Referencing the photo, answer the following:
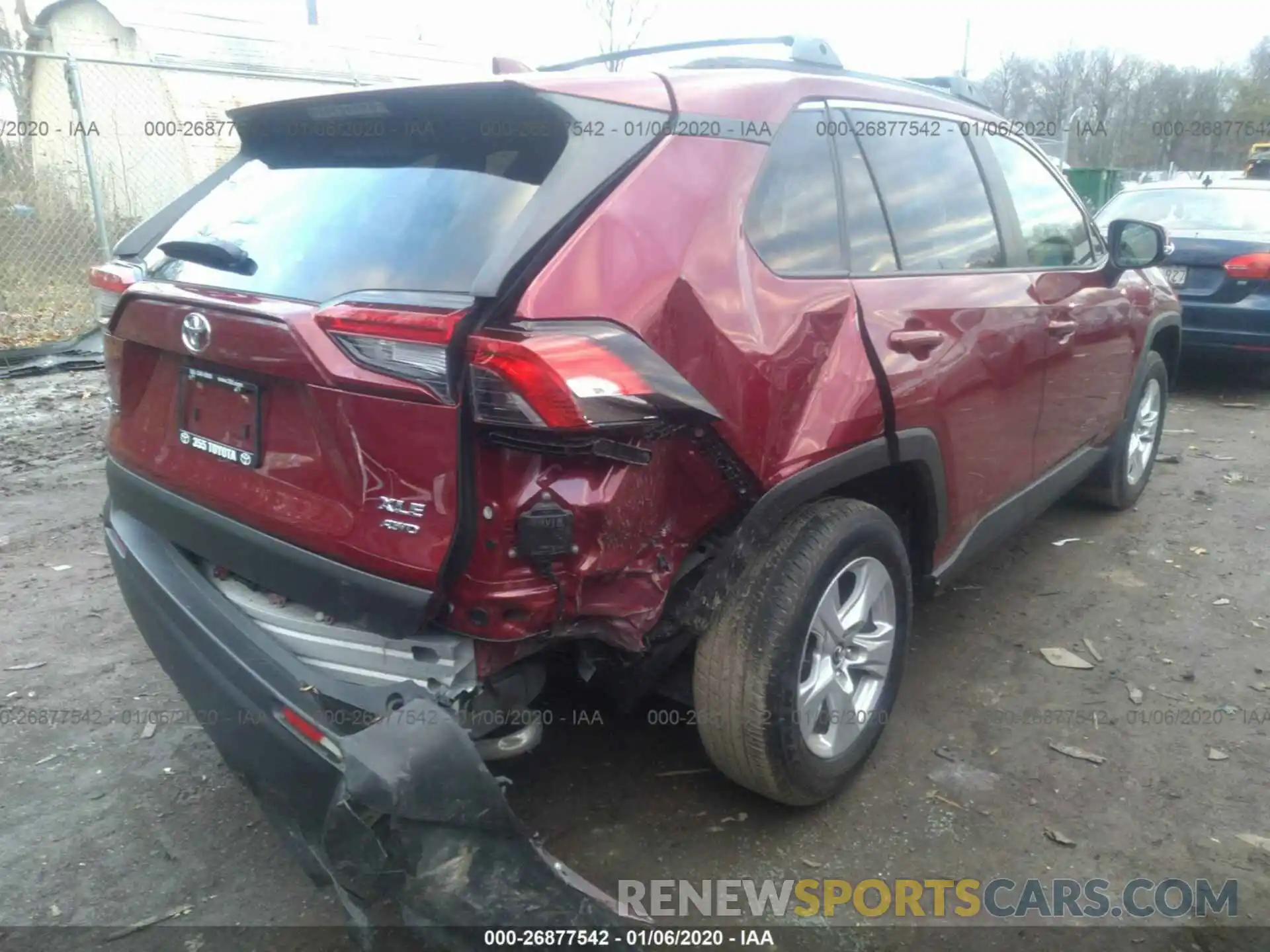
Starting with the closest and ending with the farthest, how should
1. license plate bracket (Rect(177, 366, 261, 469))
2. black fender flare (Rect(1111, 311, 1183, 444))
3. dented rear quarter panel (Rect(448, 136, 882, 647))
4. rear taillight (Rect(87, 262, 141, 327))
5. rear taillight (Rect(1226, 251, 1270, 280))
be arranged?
dented rear quarter panel (Rect(448, 136, 882, 647)) → license plate bracket (Rect(177, 366, 261, 469)) → rear taillight (Rect(87, 262, 141, 327)) → black fender flare (Rect(1111, 311, 1183, 444)) → rear taillight (Rect(1226, 251, 1270, 280))

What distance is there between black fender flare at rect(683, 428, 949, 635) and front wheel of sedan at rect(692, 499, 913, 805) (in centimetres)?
6

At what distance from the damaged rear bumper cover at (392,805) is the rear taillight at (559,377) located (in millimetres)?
607

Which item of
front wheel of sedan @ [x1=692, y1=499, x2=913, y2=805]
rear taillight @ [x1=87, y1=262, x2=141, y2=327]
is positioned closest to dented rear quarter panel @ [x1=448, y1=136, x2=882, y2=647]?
front wheel of sedan @ [x1=692, y1=499, x2=913, y2=805]

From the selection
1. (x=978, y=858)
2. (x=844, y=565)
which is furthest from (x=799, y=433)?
(x=978, y=858)

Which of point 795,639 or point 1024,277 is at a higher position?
point 1024,277

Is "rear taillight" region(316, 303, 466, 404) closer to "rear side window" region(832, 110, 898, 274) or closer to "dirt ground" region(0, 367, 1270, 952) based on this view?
"rear side window" region(832, 110, 898, 274)

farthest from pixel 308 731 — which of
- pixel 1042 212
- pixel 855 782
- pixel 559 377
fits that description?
pixel 1042 212

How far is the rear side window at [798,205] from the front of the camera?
2277 mm

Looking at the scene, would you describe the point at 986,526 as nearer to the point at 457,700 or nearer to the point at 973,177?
the point at 973,177

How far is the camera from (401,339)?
1.83 m

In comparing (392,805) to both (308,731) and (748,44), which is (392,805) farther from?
(748,44)

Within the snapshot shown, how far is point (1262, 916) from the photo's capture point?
2285 millimetres

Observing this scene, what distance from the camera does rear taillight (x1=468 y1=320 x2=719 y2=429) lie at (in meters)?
1.77

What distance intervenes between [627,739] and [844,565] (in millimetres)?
941
